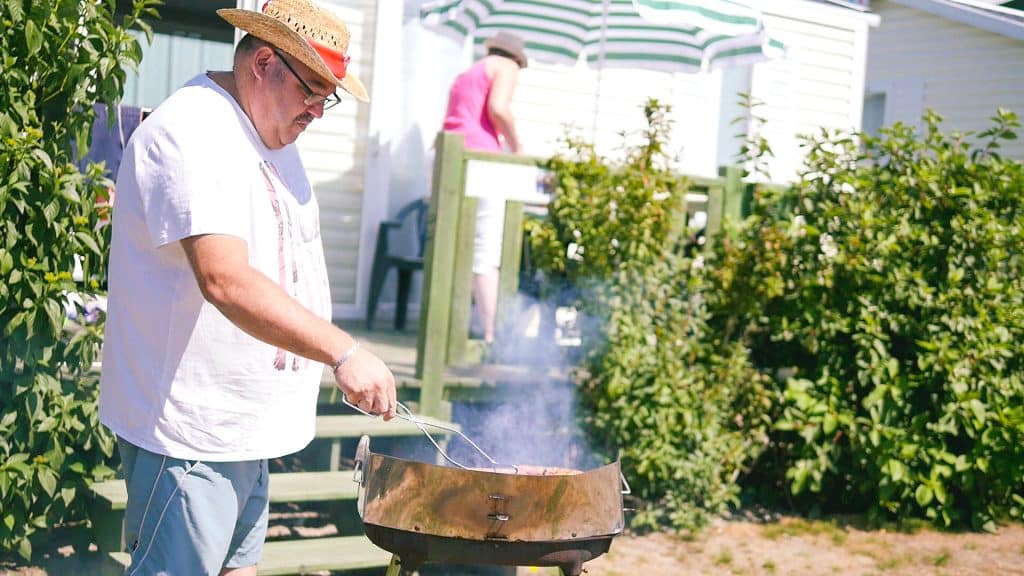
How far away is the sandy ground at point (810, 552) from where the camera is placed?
5344mm

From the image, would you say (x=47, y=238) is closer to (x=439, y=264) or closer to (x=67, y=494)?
(x=67, y=494)

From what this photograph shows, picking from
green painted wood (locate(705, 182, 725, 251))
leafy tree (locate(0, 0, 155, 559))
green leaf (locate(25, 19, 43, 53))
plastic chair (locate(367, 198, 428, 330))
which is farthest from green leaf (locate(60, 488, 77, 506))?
green painted wood (locate(705, 182, 725, 251))

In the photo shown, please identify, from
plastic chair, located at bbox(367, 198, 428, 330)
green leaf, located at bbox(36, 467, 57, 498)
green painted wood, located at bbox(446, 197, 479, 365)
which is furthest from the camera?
plastic chair, located at bbox(367, 198, 428, 330)

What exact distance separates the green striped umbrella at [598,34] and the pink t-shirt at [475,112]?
1062mm

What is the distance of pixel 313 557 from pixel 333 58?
2402mm

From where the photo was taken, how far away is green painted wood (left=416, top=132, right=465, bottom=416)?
17.9 ft

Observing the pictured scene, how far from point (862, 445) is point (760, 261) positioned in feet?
3.69

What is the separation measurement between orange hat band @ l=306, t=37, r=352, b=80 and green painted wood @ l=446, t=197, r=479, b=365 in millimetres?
2782

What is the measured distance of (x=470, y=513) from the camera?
9.40ft

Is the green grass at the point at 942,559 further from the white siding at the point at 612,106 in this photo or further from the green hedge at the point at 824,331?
the white siding at the point at 612,106

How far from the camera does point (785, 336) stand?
6.15 metres

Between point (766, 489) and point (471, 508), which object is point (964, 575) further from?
point (471, 508)

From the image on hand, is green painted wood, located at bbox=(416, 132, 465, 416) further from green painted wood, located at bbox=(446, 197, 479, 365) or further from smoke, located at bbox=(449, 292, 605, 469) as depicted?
smoke, located at bbox=(449, 292, 605, 469)

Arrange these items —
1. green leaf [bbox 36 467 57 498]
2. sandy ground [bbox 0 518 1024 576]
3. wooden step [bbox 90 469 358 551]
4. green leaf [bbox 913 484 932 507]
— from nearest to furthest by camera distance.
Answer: green leaf [bbox 36 467 57 498], wooden step [bbox 90 469 358 551], sandy ground [bbox 0 518 1024 576], green leaf [bbox 913 484 932 507]
